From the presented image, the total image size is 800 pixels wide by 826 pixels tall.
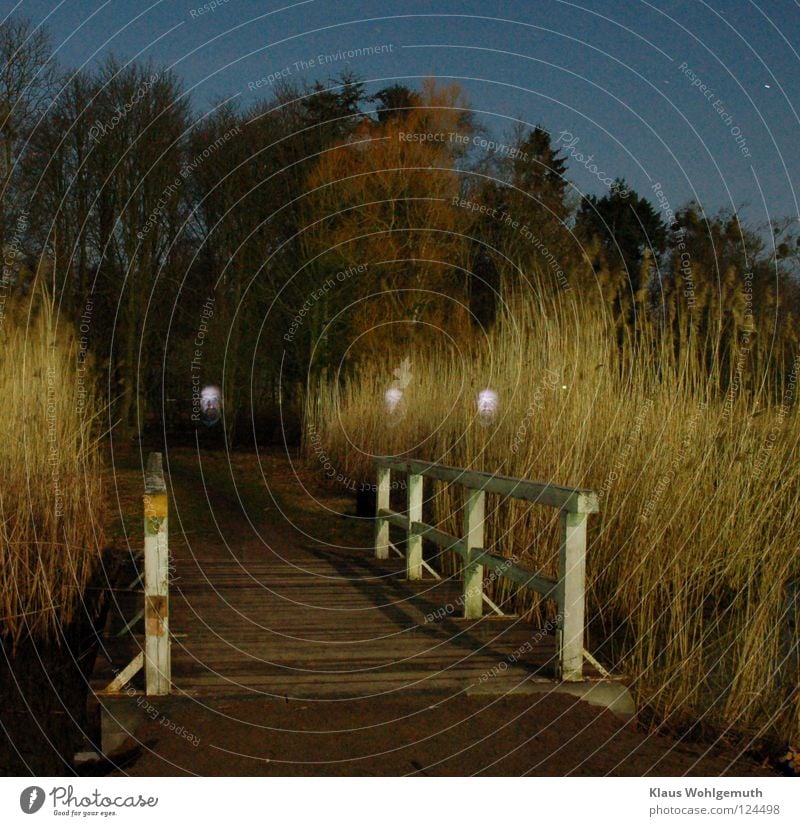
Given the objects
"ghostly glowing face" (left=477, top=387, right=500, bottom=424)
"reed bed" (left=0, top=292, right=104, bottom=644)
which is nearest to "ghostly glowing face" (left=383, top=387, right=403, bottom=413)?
"ghostly glowing face" (left=477, top=387, right=500, bottom=424)

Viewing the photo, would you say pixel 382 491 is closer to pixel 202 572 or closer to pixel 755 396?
pixel 202 572

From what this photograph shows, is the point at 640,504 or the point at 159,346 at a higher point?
the point at 159,346

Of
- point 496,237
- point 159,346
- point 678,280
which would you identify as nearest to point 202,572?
point 678,280

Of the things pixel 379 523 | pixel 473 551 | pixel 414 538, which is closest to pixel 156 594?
pixel 473 551

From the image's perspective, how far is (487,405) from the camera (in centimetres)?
767

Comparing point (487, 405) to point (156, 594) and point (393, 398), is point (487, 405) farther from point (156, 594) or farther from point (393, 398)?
point (393, 398)

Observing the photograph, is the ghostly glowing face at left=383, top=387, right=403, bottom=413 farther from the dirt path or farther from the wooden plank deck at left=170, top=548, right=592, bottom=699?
the dirt path

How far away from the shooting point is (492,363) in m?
8.10

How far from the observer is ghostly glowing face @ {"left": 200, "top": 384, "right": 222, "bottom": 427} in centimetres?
2281

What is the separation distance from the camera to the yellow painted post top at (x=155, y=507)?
181 inches

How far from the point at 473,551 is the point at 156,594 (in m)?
2.23

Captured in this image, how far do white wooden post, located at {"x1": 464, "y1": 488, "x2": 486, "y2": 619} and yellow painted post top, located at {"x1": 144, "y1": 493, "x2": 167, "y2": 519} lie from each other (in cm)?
221

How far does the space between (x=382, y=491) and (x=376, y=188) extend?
354 inches

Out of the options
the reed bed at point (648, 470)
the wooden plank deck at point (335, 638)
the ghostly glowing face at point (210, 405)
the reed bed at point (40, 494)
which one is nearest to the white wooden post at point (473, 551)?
the wooden plank deck at point (335, 638)
